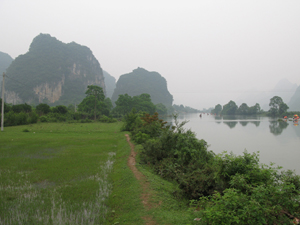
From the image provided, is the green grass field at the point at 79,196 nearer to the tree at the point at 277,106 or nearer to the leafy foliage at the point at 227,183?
the leafy foliage at the point at 227,183

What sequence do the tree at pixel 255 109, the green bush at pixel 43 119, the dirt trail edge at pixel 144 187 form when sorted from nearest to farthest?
the dirt trail edge at pixel 144 187 < the green bush at pixel 43 119 < the tree at pixel 255 109

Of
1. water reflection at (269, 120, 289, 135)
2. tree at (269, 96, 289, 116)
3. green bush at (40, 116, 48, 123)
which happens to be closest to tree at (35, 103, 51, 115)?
green bush at (40, 116, 48, 123)

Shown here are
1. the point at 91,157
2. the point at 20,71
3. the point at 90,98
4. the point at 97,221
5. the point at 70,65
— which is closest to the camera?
the point at 97,221

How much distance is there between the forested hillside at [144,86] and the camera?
173 metres

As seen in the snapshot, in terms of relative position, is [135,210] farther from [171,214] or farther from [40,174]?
[40,174]

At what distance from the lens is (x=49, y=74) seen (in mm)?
115875

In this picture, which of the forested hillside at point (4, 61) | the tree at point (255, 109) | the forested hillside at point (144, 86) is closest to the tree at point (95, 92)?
the tree at point (255, 109)

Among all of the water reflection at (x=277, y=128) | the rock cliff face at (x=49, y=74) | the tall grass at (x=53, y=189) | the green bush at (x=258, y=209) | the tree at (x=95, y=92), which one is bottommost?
the tall grass at (x=53, y=189)

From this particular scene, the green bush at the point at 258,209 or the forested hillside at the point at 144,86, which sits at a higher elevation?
the forested hillside at the point at 144,86

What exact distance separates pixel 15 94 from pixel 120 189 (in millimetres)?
121293

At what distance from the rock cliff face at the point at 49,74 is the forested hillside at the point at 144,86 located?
31.9 meters

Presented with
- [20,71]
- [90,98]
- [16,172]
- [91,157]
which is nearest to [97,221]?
[16,172]

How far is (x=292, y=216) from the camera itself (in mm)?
2725

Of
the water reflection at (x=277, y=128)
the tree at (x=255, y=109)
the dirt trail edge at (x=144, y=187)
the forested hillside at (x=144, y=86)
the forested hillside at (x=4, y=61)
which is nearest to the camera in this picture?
the dirt trail edge at (x=144, y=187)
